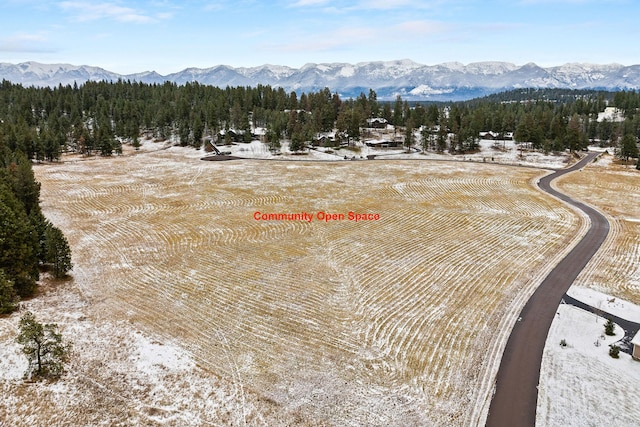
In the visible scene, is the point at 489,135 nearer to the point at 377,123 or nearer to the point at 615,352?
the point at 377,123

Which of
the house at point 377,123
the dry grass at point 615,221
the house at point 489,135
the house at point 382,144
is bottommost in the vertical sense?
the dry grass at point 615,221

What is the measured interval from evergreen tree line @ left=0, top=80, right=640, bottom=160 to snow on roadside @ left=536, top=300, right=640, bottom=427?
89027mm

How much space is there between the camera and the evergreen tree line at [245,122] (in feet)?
344

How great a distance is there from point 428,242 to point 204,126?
100285 millimetres

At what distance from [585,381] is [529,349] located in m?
3.24

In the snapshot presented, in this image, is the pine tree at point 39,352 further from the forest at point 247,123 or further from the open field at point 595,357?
the forest at point 247,123

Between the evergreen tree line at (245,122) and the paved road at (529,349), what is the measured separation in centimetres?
7710

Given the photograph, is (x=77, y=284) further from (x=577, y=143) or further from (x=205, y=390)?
(x=577, y=143)

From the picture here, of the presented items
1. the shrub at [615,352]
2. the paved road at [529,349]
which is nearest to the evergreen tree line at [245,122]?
the paved road at [529,349]

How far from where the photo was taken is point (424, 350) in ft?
76.3

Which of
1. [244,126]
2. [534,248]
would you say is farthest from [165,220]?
[244,126]

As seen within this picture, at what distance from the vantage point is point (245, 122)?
11319cm

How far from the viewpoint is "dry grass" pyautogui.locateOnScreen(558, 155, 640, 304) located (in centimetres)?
3275

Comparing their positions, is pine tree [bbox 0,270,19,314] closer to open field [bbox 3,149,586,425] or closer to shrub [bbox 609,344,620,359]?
open field [bbox 3,149,586,425]
